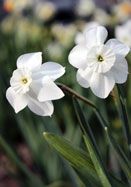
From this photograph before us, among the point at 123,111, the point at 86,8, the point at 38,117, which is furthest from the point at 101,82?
the point at 86,8

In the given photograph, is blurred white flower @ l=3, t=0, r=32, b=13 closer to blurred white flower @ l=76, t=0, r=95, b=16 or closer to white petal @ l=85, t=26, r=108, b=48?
blurred white flower @ l=76, t=0, r=95, b=16

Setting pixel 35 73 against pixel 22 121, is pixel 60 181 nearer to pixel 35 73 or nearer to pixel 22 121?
pixel 22 121

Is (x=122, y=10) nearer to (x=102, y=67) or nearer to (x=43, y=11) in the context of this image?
(x=43, y=11)

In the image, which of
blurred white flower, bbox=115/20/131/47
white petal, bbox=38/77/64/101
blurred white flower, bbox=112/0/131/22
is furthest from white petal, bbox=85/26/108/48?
blurred white flower, bbox=112/0/131/22

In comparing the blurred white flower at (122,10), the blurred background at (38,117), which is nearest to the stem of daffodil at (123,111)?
the blurred background at (38,117)

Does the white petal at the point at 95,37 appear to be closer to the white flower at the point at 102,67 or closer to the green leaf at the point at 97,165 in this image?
the white flower at the point at 102,67

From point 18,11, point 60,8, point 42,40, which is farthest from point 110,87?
point 60,8
